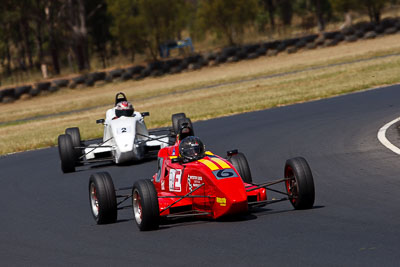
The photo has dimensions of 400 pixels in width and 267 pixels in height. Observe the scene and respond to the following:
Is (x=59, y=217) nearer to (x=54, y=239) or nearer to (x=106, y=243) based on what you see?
(x=54, y=239)

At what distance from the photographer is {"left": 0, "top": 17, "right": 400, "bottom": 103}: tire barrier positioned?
46.1 m

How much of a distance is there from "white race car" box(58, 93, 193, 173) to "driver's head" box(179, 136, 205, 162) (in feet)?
19.5

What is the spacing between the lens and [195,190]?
8664 millimetres

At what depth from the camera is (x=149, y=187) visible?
852 centimetres

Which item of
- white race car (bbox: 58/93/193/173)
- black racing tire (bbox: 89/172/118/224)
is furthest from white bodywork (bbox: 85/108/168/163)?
black racing tire (bbox: 89/172/118/224)

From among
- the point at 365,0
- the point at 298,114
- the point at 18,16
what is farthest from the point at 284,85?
the point at 18,16

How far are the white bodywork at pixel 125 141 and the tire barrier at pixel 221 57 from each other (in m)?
31.2

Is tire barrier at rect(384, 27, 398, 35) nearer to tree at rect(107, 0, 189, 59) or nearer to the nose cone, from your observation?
tree at rect(107, 0, 189, 59)

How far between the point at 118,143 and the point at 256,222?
24.2 ft

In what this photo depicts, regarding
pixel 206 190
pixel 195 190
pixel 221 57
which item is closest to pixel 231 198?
pixel 206 190

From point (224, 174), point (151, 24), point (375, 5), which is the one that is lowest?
point (224, 174)

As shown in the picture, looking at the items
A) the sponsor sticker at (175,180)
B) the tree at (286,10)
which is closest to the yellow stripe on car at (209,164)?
the sponsor sticker at (175,180)

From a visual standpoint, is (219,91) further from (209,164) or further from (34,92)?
(209,164)

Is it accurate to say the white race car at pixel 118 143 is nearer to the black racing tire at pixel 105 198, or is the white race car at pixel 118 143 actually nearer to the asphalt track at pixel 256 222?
the asphalt track at pixel 256 222
